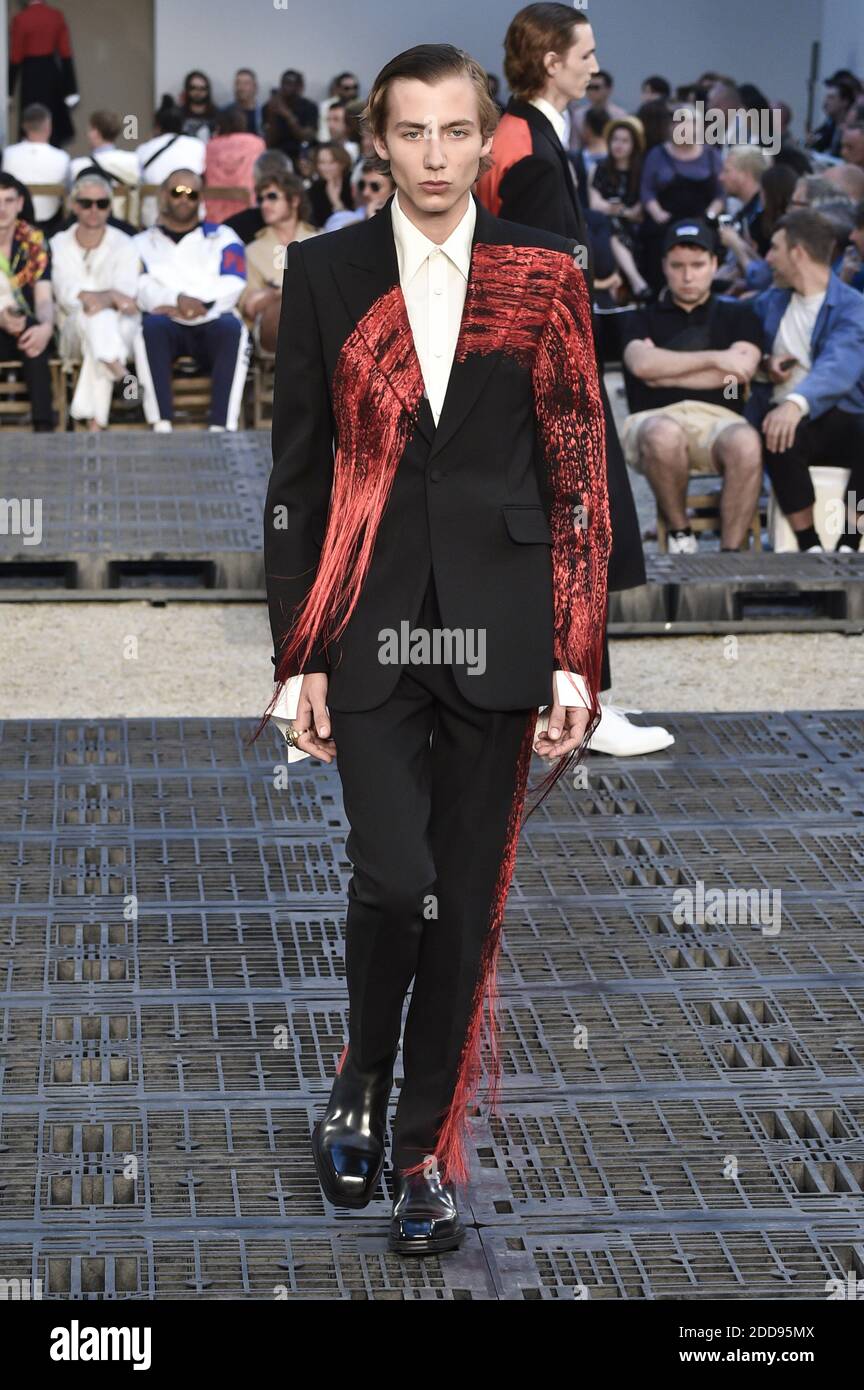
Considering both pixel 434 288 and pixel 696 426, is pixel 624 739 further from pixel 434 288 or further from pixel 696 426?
pixel 696 426

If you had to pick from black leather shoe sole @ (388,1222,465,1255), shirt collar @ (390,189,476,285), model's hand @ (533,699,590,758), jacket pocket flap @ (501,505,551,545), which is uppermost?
shirt collar @ (390,189,476,285)

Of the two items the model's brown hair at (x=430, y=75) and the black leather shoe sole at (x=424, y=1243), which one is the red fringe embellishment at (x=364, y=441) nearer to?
the model's brown hair at (x=430, y=75)

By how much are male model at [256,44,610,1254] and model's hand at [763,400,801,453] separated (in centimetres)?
575

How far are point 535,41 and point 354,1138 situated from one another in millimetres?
3072

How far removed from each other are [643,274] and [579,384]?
11.9 meters

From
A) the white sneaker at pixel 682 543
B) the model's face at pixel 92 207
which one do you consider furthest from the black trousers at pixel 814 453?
the model's face at pixel 92 207

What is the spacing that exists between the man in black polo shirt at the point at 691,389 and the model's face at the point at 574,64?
11.8 ft

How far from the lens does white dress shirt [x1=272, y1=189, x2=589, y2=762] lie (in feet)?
11.0

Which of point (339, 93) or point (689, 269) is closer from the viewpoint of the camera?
point (689, 269)

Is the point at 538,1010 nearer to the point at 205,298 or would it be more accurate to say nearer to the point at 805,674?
the point at 805,674

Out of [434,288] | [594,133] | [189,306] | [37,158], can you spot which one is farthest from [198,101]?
[434,288]

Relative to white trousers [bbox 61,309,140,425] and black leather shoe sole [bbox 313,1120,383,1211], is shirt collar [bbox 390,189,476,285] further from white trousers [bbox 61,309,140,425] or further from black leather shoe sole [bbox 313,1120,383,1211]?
white trousers [bbox 61,309,140,425]

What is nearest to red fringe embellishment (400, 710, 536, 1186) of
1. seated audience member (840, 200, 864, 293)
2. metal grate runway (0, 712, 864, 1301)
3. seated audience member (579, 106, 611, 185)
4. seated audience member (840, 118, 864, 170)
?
metal grate runway (0, 712, 864, 1301)

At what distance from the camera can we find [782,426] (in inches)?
357
